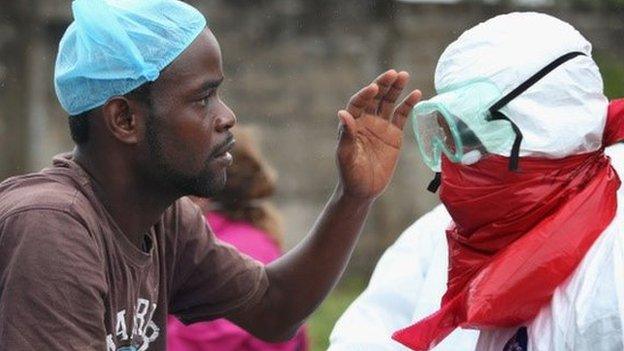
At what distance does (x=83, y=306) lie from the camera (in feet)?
10.8

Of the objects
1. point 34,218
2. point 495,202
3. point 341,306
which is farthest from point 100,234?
point 341,306

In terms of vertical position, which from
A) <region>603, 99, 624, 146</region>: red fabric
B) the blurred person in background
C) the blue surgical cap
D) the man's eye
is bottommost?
the blurred person in background

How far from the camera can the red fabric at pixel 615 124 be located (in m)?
3.81

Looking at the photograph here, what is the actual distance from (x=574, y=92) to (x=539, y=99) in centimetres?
9

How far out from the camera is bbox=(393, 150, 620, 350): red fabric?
12.0 ft

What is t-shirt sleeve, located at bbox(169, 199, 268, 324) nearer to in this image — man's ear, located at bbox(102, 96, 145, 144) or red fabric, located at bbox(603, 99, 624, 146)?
man's ear, located at bbox(102, 96, 145, 144)

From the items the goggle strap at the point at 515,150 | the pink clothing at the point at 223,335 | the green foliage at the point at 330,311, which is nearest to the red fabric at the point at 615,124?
the goggle strap at the point at 515,150

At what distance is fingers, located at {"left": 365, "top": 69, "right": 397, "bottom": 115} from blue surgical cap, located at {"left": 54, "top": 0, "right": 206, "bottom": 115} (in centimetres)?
57

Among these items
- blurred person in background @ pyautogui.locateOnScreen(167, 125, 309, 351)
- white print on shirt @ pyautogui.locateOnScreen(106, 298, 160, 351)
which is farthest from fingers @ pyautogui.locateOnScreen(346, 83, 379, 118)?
blurred person in background @ pyautogui.locateOnScreen(167, 125, 309, 351)

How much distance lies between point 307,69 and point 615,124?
8500mm

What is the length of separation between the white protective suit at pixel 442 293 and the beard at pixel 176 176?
0.83 metres

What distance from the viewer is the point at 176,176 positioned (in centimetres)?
363

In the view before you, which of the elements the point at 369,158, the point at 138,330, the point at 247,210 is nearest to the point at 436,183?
the point at 369,158

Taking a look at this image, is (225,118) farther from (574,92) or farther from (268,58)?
(268,58)
